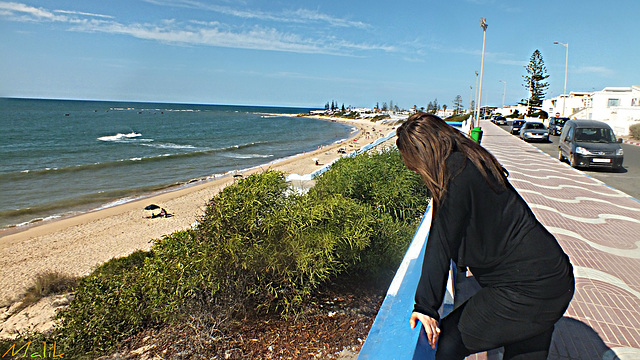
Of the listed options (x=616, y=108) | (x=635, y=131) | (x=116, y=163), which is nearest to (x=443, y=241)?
(x=116, y=163)

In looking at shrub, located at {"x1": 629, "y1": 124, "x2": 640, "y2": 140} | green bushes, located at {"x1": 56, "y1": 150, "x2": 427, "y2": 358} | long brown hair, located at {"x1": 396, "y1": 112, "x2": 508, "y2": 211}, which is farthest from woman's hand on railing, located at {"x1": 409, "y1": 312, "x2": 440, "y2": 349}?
shrub, located at {"x1": 629, "y1": 124, "x2": 640, "y2": 140}

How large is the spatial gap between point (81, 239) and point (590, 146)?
16611mm

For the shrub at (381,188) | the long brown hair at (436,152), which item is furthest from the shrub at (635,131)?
the long brown hair at (436,152)

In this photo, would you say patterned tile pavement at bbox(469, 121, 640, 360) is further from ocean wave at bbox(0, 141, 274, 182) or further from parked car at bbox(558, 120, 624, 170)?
ocean wave at bbox(0, 141, 274, 182)

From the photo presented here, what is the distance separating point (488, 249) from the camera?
5.02 ft

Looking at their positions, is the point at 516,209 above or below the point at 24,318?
above

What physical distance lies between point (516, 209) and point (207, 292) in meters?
3.13

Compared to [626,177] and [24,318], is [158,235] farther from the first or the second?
[626,177]

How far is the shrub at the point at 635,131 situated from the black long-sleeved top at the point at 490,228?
32.3 meters

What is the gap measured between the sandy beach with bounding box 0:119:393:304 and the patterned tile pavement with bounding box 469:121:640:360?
573cm

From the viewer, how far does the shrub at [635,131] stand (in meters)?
27.4

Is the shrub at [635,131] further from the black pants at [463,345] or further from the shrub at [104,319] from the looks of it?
the black pants at [463,345]

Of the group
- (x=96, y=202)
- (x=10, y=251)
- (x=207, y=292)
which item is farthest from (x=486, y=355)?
(x=96, y=202)

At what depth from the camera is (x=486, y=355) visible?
2.68 m
